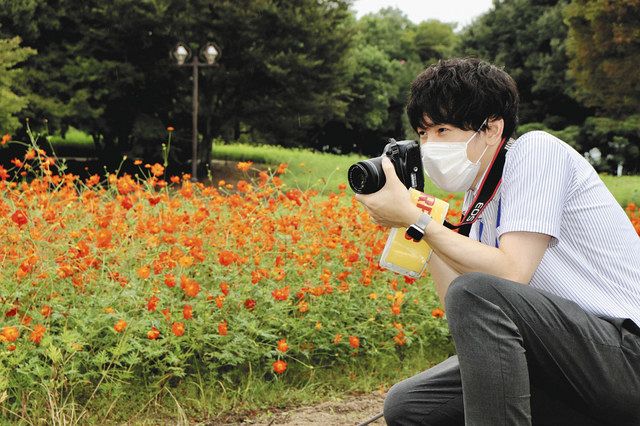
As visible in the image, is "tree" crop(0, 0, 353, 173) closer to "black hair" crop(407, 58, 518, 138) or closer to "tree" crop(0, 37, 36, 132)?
"tree" crop(0, 37, 36, 132)

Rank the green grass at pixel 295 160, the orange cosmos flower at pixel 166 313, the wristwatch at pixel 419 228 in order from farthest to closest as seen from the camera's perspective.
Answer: the green grass at pixel 295 160 < the orange cosmos flower at pixel 166 313 < the wristwatch at pixel 419 228

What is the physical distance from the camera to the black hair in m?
2.38

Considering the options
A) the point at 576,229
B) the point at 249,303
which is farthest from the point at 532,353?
the point at 249,303

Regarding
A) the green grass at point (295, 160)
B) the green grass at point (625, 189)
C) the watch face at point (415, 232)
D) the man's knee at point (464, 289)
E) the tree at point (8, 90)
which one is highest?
the watch face at point (415, 232)

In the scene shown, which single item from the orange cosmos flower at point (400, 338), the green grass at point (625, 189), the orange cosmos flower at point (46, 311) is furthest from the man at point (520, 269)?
the green grass at point (625, 189)

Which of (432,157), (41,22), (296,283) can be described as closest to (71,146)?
(41,22)

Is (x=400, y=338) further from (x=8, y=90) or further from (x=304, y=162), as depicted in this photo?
(x=8, y=90)

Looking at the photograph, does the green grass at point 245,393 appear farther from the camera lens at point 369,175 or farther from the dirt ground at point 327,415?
the camera lens at point 369,175

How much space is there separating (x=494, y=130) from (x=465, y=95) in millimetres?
171

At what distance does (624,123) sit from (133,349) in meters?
21.7

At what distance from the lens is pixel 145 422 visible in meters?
3.35

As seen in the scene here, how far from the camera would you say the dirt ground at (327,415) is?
3.50m

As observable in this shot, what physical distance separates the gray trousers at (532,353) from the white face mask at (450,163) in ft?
1.70

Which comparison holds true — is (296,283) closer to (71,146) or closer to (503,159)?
(503,159)
